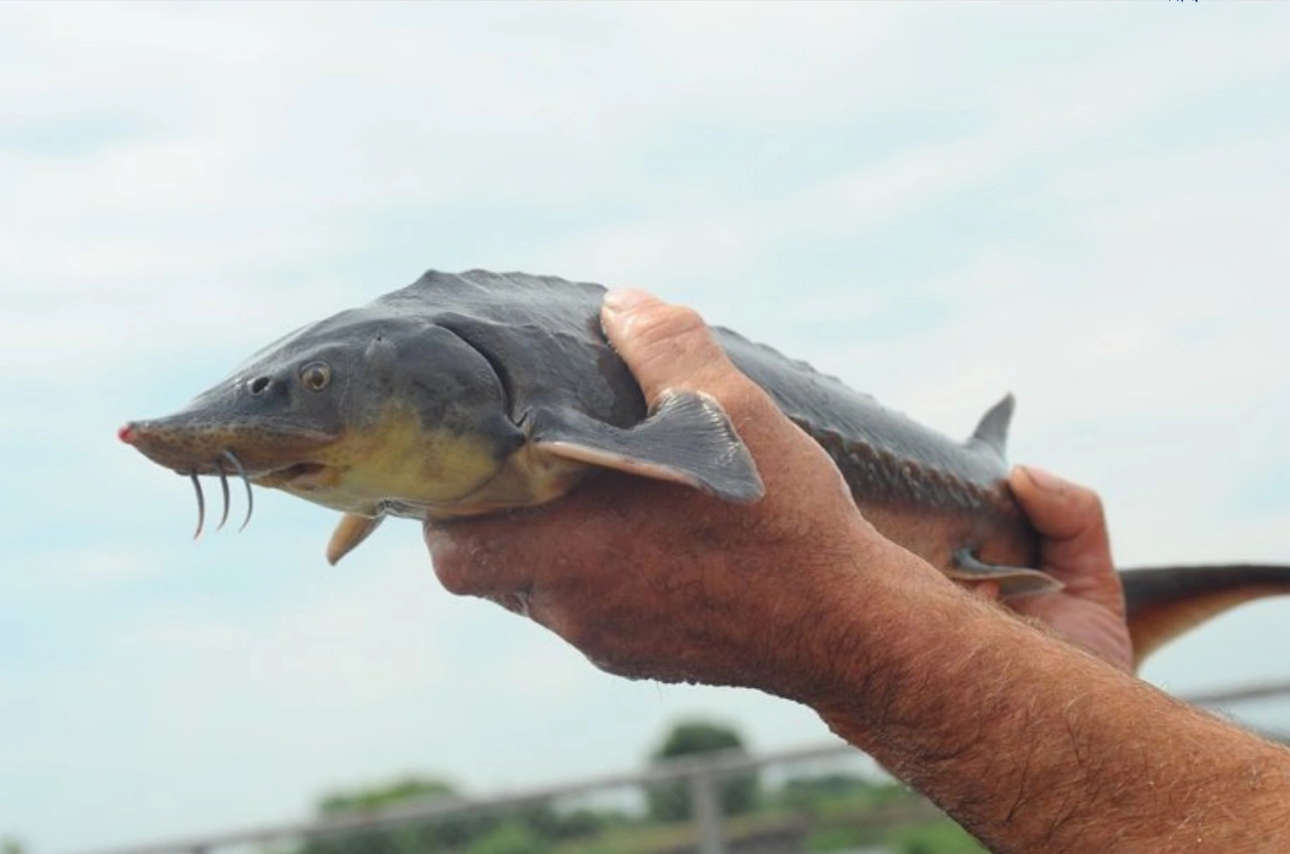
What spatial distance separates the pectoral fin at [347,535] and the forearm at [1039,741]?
3.06 feet

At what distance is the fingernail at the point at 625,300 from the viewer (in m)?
3.41

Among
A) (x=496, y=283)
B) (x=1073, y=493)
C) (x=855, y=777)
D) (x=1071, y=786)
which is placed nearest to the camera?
(x=1071, y=786)

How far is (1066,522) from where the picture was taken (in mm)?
5016

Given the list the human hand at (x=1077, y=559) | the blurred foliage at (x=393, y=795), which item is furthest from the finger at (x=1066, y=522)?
the blurred foliage at (x=393, y=795)

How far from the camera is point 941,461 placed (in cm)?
457

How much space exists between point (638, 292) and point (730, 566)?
560 millimetres

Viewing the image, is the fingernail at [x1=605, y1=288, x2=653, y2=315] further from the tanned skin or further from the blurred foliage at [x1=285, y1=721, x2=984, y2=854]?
the blurred foliage at [x1=285, y1=721, x2=984, y2=854]

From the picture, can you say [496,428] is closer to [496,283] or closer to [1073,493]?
[496,283]

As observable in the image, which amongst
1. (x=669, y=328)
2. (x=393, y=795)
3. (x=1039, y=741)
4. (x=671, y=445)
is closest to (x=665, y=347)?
(x=669, y=328)

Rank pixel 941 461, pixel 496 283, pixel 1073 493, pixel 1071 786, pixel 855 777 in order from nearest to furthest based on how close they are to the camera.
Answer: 1. pixel 1071 786
2. pixel 496 283
3. pixel 941 461
4. pixel 1073 493
5. pixel 855 777

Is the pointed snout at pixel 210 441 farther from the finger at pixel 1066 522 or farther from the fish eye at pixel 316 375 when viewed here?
the finger at pixel 1066 522

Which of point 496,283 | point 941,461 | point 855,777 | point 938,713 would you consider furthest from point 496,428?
point 855,777

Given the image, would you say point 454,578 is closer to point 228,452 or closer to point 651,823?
point 228,452

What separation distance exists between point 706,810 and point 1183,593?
5.46 m
